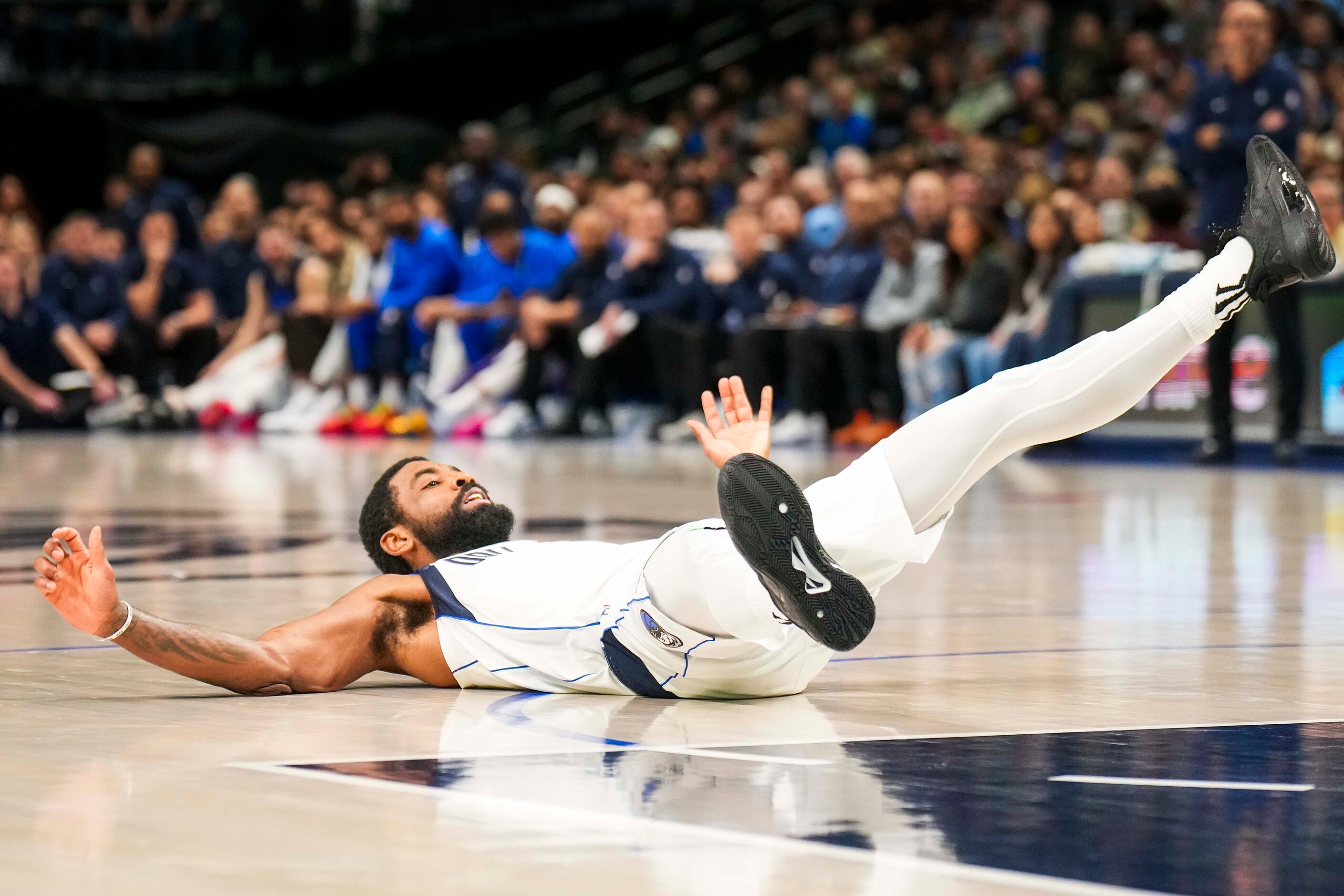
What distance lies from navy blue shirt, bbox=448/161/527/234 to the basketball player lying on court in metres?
13.7

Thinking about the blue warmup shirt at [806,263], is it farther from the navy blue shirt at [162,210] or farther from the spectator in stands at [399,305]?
the navy blue shirt at [162,210]

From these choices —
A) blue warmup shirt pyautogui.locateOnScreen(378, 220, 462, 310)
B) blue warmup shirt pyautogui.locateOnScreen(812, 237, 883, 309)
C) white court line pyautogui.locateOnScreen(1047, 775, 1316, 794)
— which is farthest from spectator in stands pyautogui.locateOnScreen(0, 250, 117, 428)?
white court line pyautogui.locateOnScreen(1047, 775, 1316, 794)

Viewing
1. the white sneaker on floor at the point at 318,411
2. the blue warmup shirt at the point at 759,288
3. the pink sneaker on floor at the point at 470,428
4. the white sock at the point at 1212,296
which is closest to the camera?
the white sock at the point at 1212,296

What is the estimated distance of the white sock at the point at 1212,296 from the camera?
3930 mm

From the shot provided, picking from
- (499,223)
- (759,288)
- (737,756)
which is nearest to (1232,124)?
(759,288)

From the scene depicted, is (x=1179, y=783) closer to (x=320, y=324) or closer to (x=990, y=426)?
(x=990, y=426)

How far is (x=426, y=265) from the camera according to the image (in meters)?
16.5

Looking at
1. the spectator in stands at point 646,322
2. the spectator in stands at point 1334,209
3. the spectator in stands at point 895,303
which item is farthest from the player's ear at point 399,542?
the spectator in stands at point 646,322

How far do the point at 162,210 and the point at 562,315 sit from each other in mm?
5633

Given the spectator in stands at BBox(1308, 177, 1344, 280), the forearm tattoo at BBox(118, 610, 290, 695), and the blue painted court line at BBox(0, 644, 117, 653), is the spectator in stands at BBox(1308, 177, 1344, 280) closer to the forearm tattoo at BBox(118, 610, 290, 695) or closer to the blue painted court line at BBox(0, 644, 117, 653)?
the blue painted court line at BBox(0, 644, 117, 653)

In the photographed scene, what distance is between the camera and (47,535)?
24.1ft

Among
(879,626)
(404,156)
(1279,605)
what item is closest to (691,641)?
(879,626)

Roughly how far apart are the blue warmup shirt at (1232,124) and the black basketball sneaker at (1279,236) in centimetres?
620

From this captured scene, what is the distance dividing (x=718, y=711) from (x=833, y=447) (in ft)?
33.2
